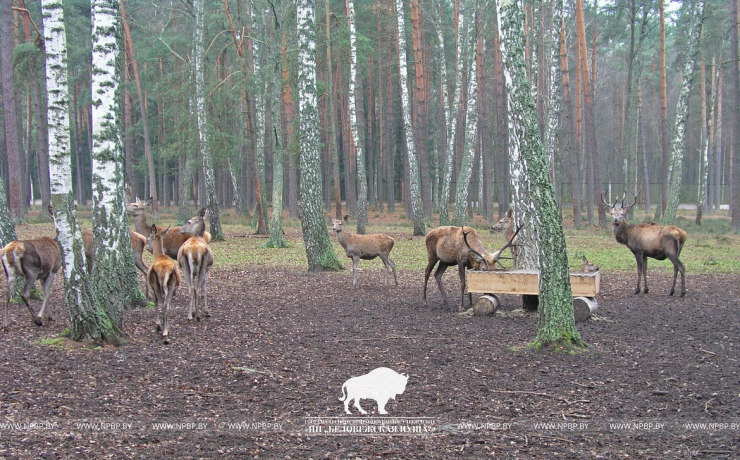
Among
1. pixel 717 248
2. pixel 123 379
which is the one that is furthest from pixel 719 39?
pixel 123 379

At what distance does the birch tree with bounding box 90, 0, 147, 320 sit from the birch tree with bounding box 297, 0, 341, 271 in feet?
21.1

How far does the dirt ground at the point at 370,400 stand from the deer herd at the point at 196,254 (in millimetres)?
500

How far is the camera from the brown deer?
8.38 m

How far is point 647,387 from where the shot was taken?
600 centimetres

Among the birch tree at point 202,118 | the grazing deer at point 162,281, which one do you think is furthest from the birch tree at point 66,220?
the birch tree at point 202,118

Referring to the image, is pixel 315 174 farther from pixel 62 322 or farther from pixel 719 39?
pixel 719 39

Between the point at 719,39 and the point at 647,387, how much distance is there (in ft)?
131

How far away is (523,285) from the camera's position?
30.2 feet

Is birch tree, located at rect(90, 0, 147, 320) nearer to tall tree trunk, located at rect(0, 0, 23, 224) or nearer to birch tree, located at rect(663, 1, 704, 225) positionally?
tall tree trunk, located at rect(0, 0, 23, 224)

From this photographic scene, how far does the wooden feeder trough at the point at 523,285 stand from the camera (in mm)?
9148

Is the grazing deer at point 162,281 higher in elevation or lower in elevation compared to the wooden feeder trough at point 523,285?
higher

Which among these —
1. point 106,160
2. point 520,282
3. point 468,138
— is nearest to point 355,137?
point 468,138

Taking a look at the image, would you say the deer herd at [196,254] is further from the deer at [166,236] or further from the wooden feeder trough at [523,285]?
the wooden feeder trough at [523,285]

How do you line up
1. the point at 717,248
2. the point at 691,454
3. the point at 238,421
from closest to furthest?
the point at 691,454
the point at 238,421
the point at 717,248
